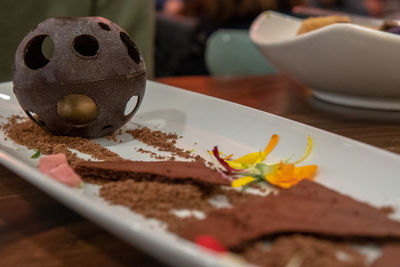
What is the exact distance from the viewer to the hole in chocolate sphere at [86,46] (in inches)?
27.0

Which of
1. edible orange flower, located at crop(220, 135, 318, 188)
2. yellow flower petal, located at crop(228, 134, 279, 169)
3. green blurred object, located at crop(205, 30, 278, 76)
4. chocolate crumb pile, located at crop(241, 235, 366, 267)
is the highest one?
chocolate crumb pile, located at crop(241, 235, 366, 267)

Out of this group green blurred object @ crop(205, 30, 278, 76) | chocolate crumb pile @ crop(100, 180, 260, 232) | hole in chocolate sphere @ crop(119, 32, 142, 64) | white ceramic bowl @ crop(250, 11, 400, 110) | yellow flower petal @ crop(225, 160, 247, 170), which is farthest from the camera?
green blurred object @ crop(205, 30, 278, 76)

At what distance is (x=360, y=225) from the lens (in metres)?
0.40

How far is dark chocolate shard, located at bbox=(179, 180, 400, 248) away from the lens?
1.27ft

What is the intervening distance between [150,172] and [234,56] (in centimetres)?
143

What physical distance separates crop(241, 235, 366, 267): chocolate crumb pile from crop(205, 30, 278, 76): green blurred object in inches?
60.6

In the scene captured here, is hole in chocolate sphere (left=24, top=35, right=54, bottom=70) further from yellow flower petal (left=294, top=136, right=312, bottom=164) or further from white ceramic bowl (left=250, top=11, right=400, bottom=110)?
white ceramic bowl (left=250, top=11, right=400, bottom=110)

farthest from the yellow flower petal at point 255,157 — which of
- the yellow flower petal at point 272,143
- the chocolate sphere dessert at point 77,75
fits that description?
the chocolate sphere dessert at point 77,75

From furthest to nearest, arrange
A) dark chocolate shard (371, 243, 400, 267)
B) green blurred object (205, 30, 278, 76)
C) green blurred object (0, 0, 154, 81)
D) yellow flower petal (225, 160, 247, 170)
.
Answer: green blurred object (205, 30, 278, 76), green blurred object (0, 0, 154, 81), yellow flower petal (225, 160, 247, 170), dark chocolate shard (371, 243, 400, 267)

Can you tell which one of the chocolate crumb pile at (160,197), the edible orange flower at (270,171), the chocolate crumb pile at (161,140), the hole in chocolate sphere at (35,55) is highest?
the hole in chocolate sphere at (35,55)

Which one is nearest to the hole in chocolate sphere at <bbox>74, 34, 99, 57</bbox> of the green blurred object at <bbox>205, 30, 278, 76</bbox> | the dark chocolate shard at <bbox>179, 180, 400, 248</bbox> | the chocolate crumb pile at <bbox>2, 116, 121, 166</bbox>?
the chocolate crumb pile at <bbox>2, 116, 121, 166</bbox>

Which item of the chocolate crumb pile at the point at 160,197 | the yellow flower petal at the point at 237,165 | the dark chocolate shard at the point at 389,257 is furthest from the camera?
the yellow flower petal at the point at 237,165

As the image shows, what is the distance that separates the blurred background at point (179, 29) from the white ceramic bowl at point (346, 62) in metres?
0.71

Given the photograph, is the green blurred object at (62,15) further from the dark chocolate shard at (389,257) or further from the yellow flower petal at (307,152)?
the dark chocolate shard at (389,257)
